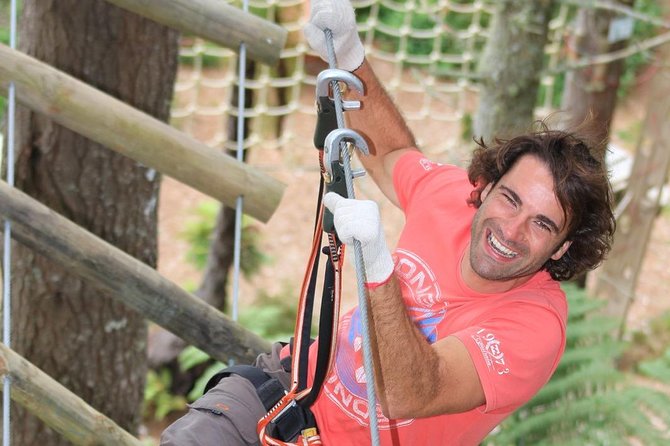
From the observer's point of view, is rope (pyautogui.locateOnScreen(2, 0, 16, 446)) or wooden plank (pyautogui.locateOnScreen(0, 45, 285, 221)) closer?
rope (pyautogui.locateOnScreen(2, 0, 16, 446))

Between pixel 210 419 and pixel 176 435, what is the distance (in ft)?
0.26

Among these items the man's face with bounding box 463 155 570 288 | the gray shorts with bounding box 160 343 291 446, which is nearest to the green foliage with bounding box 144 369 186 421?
the gray shorts with bounding box 160 343 291 446

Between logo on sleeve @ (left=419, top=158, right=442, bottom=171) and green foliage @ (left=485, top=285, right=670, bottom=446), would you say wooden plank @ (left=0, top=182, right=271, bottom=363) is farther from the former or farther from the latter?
green foliage @ (left=485, top=285, right=670, bottom=446)

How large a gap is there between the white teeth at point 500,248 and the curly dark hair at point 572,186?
0.44 feet

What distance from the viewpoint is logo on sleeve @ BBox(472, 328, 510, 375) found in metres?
1.56

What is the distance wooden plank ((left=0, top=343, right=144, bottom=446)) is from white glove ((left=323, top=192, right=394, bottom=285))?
676 millimetres

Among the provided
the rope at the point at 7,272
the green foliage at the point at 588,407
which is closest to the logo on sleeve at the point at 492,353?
the rope at the point at 7,272

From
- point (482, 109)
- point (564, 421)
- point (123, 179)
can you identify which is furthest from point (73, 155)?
point (482, 109)

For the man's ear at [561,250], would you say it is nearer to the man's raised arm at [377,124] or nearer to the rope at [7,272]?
the man's raised arm at [377,124]

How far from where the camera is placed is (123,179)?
2.25m

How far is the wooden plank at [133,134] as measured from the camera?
1866 mm

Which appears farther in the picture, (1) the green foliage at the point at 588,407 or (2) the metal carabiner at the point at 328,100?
(1) the green foliage at the point at 588,407

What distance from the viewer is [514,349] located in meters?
1.59

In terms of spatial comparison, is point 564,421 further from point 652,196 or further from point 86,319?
point 652,196
